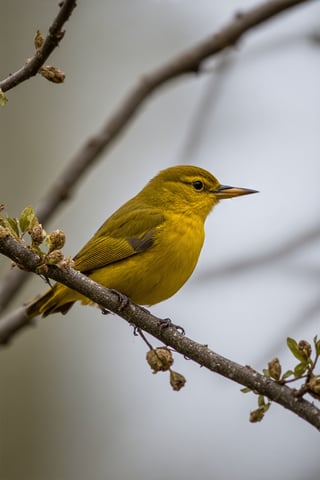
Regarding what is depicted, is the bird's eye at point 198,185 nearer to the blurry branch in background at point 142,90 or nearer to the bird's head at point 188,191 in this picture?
the bird's head at point 188,191

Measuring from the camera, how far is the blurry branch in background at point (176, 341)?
273 cm

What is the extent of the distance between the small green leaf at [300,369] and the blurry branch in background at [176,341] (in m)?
0.07

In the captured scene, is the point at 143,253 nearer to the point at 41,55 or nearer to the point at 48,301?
the point at 48,301

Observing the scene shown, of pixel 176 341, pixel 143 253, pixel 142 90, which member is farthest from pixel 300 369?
pixel 142 90

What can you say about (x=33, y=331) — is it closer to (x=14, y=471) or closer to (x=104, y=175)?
(x=14, y=471)

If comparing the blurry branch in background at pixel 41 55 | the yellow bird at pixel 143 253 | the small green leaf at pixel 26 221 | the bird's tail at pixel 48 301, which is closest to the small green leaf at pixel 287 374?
the small green leaf at pixel 26 221

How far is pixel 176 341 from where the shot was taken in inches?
121

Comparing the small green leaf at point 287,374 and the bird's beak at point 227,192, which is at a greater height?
the bird's beak at point 227,192

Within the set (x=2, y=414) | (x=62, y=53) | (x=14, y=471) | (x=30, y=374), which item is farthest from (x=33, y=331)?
(x=62, y=53)

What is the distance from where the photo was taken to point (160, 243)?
187 inches

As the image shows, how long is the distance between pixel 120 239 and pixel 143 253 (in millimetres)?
228

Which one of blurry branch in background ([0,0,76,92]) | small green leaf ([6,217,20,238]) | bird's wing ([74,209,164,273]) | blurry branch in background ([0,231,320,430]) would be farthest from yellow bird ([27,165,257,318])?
blurry branch in background ([0,0,76,92])

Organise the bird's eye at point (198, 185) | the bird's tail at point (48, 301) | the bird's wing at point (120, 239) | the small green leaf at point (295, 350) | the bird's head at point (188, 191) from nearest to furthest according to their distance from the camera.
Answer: the small green leaf at point (295, 350), the bird's tail at point (48, 301), the bird's wing at point (120, 239), the bird's head at point (188, 191), the bird's eye at point (198, 185)

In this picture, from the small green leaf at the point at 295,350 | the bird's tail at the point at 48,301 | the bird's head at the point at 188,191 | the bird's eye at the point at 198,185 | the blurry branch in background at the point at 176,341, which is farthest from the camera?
the bird's eye at the point at 198,185
